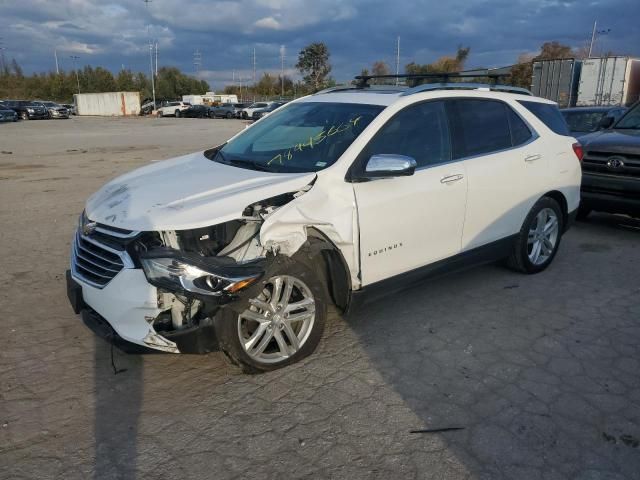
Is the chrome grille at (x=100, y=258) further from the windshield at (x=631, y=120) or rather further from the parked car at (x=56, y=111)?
the parked car at (x=56, y=111)

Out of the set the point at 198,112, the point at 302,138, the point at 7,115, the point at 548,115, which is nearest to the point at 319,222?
the point at 302,138

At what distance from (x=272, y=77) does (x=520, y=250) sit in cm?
10142

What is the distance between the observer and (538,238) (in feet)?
17.5

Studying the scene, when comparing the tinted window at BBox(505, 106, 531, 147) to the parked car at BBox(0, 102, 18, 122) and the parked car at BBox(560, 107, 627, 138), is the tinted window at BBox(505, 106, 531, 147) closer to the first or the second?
the parked car at BBox(560, 107, 627, 138)

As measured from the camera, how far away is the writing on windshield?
13.0 ft

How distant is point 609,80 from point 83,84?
8486cm

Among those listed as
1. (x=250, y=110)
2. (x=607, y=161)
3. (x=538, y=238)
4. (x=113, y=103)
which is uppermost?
(x=113, y=103)

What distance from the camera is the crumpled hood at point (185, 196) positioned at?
121 inches

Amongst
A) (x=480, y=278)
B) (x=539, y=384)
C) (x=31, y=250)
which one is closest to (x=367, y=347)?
(x=539, y=384)

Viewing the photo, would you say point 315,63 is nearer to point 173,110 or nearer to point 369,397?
point 173,110

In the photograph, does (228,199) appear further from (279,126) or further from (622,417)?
(622,417)

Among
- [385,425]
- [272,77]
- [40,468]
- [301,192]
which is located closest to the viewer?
[40,468]

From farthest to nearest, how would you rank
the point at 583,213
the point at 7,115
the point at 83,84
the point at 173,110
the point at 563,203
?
the point at 83,84
the point at 173,110
the point at 7,115
the point at 583,213
the point at 563,203

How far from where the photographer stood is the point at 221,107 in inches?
2047
